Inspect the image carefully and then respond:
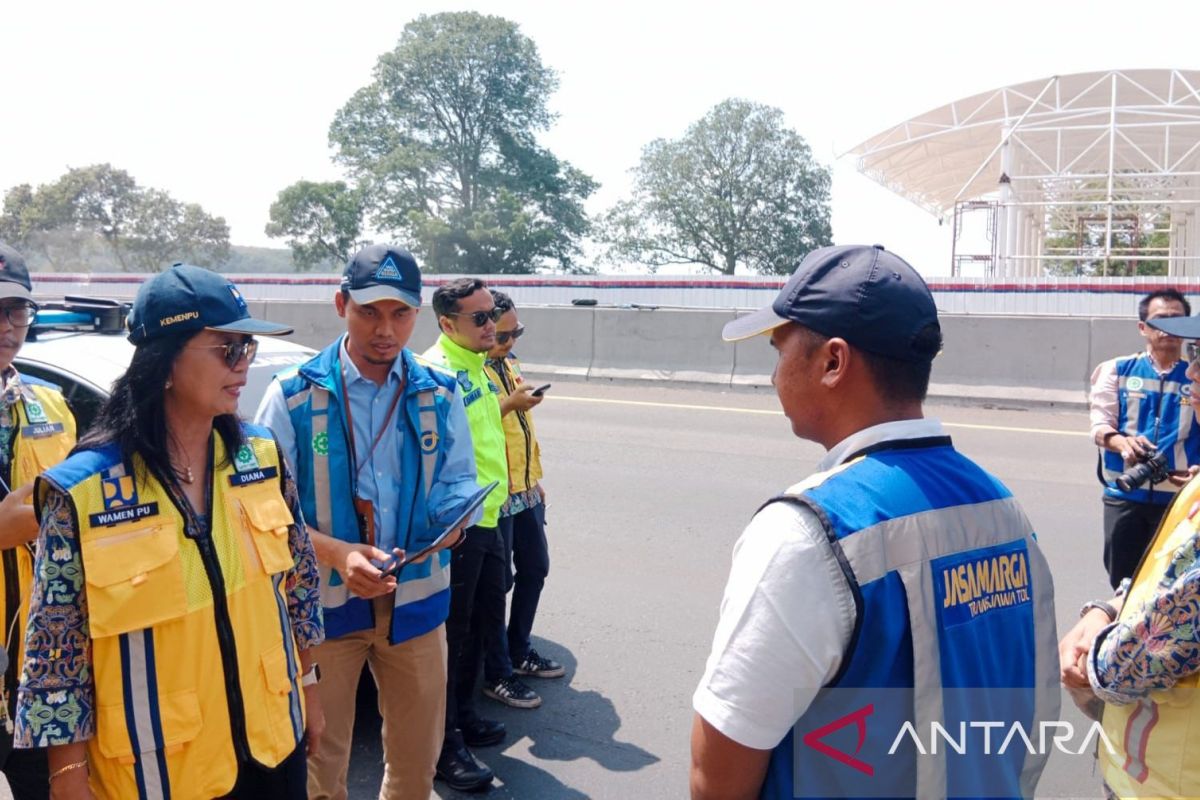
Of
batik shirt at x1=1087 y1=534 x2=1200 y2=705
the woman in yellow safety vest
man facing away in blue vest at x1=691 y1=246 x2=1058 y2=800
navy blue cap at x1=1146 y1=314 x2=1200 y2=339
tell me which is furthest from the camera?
navy blue cap at x1=1146 y1=314 x2=1200 y2=339

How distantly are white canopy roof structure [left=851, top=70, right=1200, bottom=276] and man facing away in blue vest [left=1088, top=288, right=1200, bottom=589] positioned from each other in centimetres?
2371

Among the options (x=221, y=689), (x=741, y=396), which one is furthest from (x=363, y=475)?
(x=741, y=396)

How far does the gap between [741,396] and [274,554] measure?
12.6 meters

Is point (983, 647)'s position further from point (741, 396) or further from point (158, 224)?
point (158, 224)

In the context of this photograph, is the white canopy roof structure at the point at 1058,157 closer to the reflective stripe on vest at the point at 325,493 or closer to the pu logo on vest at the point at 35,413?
the reflective stripe on vest at the point at 325,493

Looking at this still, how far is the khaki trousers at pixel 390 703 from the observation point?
322 centimetres

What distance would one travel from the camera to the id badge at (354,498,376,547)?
3.22m

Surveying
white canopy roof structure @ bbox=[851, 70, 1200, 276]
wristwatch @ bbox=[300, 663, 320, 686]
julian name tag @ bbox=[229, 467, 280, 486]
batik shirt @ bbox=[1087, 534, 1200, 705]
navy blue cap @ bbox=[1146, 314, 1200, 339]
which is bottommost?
wristwatch @ bbox=[300, 663, 320, 686]

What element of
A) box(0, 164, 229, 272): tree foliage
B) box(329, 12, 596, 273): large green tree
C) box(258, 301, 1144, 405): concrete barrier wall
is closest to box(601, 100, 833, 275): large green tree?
box(329, 12, 596, 273): large green tree

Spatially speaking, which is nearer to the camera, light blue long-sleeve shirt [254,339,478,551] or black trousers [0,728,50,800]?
black trousers [0,728,50,800]

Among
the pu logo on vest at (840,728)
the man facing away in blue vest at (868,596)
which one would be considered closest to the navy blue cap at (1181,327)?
Answer: the man facing away in blue vest at (868,596)

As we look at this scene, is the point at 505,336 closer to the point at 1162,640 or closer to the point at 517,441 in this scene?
the point at 517,441

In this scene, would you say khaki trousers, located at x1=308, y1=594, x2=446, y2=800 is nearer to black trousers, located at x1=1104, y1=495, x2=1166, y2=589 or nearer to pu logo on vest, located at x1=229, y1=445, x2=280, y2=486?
pu logo on vest, located at x1=229, y1=445, x2=280, y2=486

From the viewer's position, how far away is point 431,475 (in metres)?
3.36
